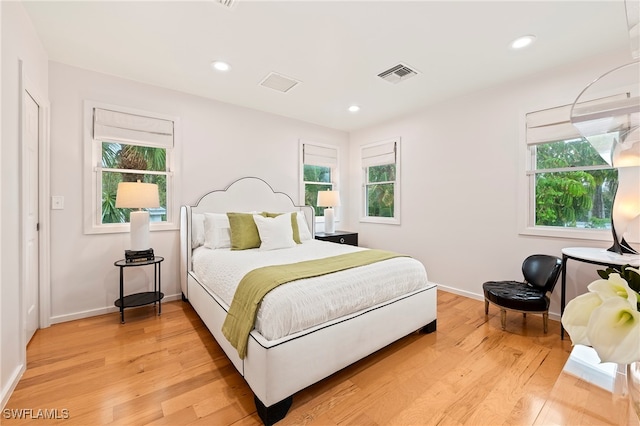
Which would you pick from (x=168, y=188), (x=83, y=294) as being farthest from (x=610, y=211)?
(x=83, y=294)

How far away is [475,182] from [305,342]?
2.92 meters

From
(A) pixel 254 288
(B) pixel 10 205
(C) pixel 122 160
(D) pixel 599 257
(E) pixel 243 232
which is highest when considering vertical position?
(C) pixel 122 160

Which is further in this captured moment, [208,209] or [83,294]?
[208,209]

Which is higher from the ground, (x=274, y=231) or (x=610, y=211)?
(x=610, y=211)

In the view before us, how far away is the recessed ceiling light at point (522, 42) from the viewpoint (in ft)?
7.45

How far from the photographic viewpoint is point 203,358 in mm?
2094

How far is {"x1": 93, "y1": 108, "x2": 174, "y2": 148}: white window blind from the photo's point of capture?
289 centimetres

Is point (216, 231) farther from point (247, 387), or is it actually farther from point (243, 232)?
point (247, 387)

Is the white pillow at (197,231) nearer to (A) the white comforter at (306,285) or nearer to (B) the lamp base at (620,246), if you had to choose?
(A) the white comforter at (306,285)

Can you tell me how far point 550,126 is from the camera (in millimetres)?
2797

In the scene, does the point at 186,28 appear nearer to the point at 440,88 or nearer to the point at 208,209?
the point at 208,209

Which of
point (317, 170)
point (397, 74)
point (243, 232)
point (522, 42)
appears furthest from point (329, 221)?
point (522, 42)

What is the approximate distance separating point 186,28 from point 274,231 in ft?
6.47

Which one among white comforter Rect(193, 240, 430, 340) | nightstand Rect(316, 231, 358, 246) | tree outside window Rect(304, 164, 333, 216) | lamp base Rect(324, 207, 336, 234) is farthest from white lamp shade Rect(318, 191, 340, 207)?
white comforter Rect(193, 240, 430, 340)
